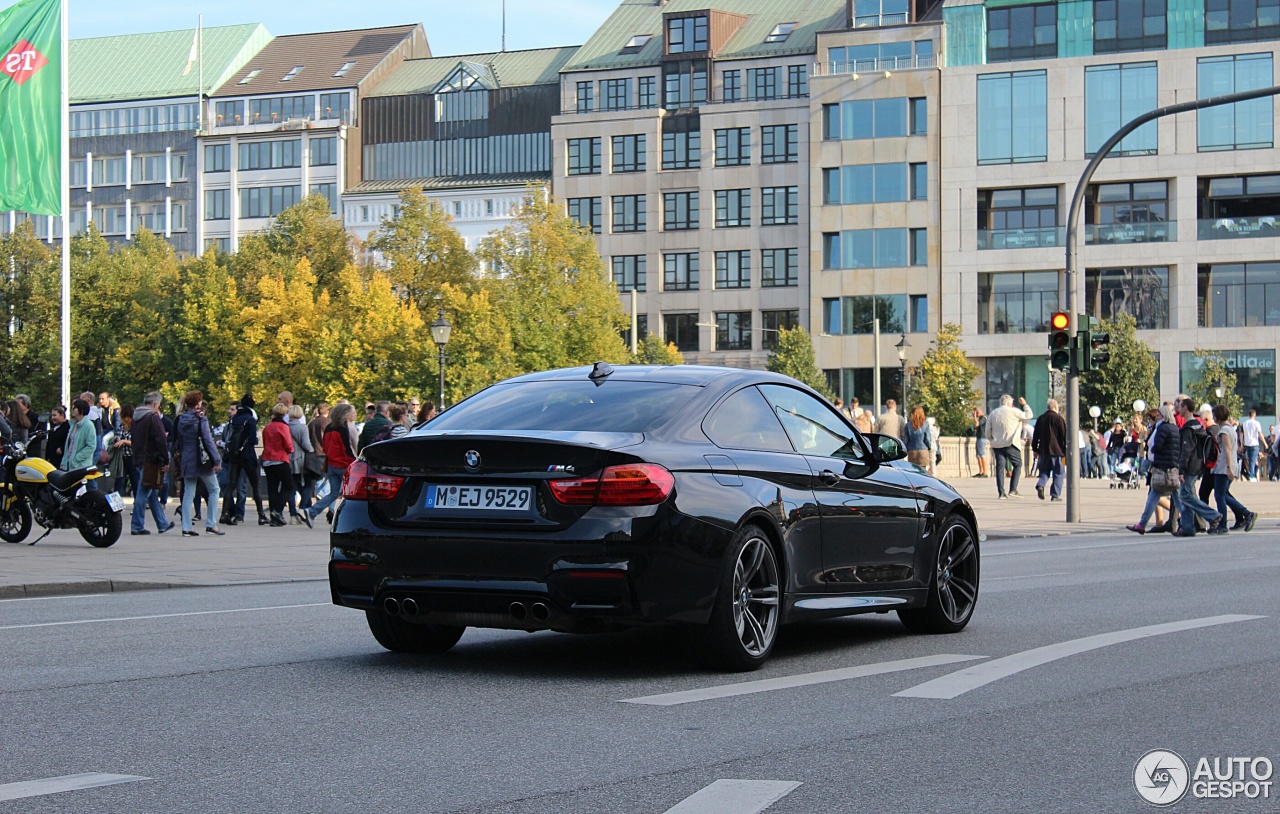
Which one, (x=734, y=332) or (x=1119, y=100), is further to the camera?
(x=734, y=332)

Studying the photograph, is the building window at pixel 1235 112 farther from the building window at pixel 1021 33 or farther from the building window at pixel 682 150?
the building window at pixel 682 150

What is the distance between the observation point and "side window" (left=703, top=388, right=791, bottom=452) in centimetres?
885

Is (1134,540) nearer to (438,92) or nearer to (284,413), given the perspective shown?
(284,413)

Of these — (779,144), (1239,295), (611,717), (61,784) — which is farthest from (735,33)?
(61,784)

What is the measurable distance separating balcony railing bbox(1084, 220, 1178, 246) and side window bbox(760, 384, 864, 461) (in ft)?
226

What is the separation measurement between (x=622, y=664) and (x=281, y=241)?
73.6 m

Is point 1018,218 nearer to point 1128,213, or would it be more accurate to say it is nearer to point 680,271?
point 1128,213

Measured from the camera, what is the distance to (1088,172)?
24562mm

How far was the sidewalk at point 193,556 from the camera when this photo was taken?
1498 centimetres

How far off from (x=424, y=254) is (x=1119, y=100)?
2970 cm

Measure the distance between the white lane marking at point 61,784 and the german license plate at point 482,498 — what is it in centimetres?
270

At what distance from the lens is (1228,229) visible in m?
75.1

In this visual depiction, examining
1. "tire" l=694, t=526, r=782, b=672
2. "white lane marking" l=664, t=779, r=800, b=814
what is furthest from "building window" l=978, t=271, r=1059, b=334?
"white lane marking" l=664, t=779, r=800, b=814

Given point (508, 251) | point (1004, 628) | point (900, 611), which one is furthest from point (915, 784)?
point (508, 251)
